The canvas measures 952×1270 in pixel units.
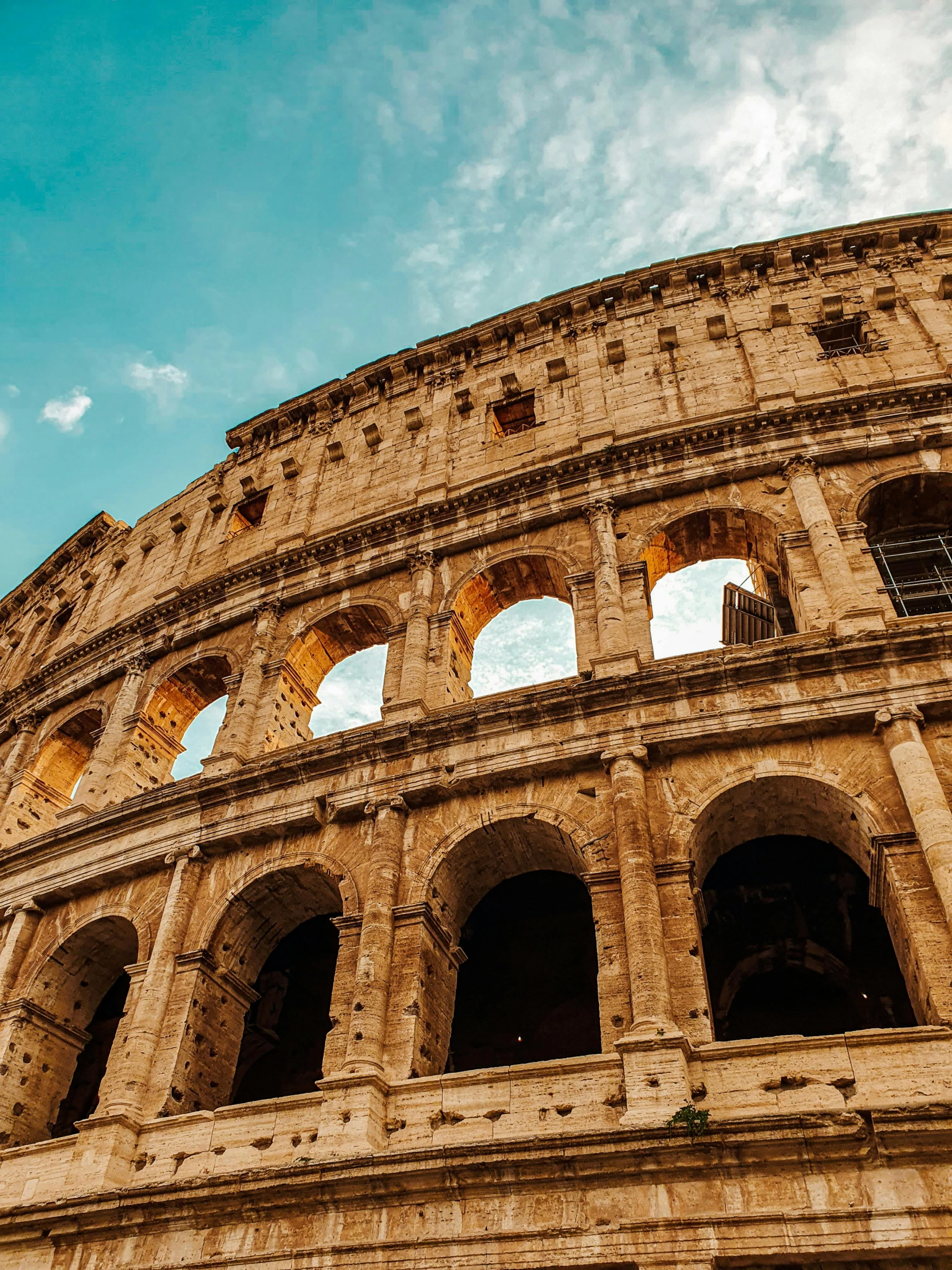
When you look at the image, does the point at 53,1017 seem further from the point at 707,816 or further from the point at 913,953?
the point at 913,953

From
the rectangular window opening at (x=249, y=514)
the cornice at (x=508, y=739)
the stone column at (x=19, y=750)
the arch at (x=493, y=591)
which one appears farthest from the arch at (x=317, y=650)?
the stone column at (x=19, y=750)

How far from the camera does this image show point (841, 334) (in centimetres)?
1577

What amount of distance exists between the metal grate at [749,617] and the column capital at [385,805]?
19.7 ft

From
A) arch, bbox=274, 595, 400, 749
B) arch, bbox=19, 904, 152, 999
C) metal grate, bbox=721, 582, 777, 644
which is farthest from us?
metal grate, bbox=721, 582, 777, 644

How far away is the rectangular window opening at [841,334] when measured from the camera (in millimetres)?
15555

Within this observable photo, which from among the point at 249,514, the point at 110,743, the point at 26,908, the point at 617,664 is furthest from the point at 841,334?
the point at 26,908

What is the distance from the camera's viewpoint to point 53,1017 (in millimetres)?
11859

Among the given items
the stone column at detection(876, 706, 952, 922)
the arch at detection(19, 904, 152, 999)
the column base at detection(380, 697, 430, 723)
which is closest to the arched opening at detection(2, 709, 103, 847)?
the arch at detection(19, 904, 152, 999)

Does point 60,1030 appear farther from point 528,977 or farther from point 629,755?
point 629,755

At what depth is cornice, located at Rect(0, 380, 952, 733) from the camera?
1310 centimetres

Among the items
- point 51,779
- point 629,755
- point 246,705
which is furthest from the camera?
point 51,779

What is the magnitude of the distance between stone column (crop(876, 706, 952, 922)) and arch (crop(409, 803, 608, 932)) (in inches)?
115

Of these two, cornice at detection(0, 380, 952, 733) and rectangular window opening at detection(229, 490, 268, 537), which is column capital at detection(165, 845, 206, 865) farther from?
rectangular window opening at detection(229, 490, 268, 537)

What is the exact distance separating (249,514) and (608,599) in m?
9.19
